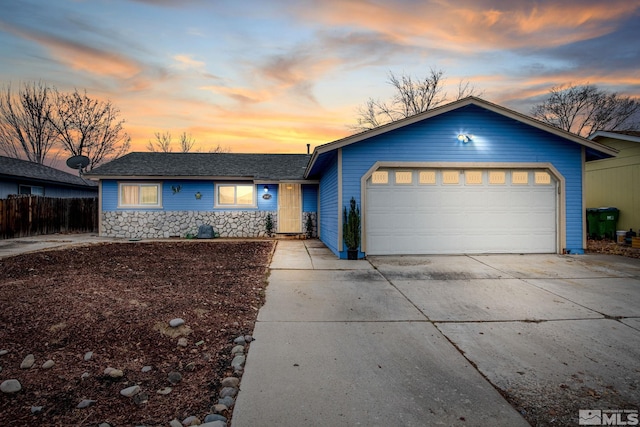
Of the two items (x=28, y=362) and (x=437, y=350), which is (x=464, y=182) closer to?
(x=437, y=350)

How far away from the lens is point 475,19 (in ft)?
30.0

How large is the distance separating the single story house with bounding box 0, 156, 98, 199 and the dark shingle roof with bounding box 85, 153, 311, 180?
493cm

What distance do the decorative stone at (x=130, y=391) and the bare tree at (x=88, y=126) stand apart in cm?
3184

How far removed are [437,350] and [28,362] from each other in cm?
371

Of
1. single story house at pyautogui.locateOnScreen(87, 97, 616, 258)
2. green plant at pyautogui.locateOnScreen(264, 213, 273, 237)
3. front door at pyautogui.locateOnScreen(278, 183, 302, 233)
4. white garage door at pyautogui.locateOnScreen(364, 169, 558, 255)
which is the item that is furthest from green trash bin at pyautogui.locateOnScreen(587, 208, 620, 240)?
green plant at pyautogui.locateOnScreen(264, 213, 273, 237)

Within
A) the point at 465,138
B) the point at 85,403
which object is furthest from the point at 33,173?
the point at 465,138

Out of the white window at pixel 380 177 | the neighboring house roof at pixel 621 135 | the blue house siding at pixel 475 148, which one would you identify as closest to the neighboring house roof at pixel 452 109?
the blue house siding at pixel 475 148

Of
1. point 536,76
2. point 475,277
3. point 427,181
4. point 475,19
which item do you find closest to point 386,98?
point 536,76

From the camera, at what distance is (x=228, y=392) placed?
7.77 feet

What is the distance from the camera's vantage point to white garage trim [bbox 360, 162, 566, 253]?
877 cm

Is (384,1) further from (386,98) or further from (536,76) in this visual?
(386,98)

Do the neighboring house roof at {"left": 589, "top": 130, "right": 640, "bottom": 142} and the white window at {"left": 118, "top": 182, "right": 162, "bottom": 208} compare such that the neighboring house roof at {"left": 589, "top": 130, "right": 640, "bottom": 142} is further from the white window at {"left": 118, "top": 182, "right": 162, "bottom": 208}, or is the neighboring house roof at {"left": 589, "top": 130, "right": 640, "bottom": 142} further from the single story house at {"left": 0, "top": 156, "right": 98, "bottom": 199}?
the single story house at {"left": 0, "top": 156, "right": 98, "bottom": 199}

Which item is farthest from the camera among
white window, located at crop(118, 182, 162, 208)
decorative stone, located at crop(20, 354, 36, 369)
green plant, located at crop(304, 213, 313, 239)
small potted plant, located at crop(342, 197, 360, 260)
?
green plant, located at crop(304, 213, 313, 239)

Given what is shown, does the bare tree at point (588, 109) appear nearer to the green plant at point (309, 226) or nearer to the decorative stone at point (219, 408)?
the green plant at point (309, 226)
